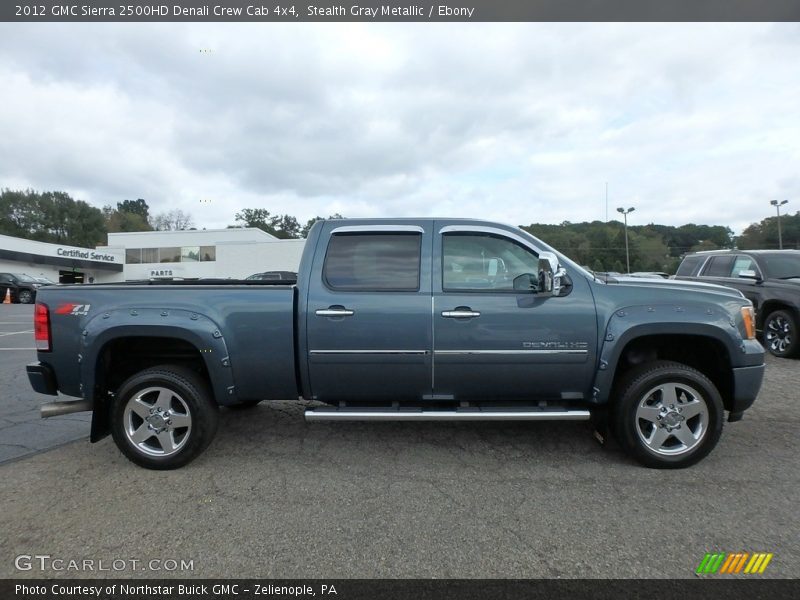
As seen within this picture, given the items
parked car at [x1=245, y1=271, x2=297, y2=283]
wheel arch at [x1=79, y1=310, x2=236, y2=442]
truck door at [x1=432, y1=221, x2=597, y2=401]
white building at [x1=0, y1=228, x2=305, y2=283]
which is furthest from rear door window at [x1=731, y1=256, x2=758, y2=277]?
white building at [x1=0, y1=228, x2=305, y2=283]

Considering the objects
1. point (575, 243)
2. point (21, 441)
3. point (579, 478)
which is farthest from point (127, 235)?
point (579, 478)

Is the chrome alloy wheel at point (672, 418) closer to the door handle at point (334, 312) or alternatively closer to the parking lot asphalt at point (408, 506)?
the parking lot asphalt at point (408, 506)

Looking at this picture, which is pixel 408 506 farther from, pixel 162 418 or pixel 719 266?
pixel 719 266

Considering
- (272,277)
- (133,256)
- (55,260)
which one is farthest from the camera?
(133,256)

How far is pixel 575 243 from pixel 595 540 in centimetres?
3577

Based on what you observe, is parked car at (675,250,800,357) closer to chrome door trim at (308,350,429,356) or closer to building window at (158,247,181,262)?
chrome door trim at (308,350,429,356)

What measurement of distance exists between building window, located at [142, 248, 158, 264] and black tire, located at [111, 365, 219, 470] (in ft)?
159

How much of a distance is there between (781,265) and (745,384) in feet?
20.0

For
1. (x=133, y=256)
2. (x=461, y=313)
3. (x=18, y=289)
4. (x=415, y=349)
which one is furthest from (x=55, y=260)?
(x=461, y=313)

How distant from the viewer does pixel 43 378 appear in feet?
12.0

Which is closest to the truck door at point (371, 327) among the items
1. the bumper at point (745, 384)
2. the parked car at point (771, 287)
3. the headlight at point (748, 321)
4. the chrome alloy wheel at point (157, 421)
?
the chrome alloy wheel at point (157, 421)

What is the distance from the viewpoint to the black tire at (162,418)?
11.7ft
